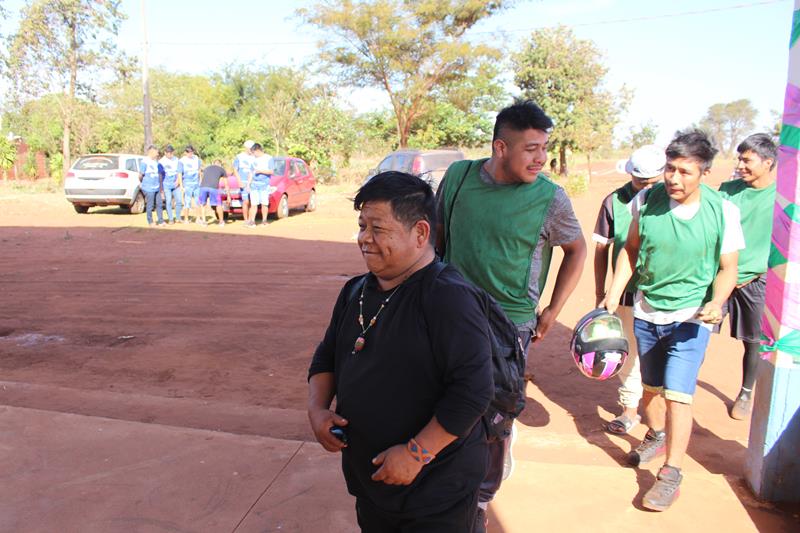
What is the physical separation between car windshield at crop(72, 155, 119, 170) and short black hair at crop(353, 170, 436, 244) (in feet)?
55.9

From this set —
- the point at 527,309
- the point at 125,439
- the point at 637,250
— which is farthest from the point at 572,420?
the point at 125,439

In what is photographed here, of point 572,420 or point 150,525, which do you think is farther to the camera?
point 572,420

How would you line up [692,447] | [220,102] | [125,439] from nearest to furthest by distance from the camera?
[125,439] < [692,447] < [220,102]

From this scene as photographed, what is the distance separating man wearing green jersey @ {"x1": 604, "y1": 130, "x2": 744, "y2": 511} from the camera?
3.35 m

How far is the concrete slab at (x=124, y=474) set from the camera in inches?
116

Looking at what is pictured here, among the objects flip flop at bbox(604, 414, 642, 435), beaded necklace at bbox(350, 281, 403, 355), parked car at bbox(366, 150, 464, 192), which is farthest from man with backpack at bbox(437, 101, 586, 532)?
parked car at bbox(366, 150, 464, 192)

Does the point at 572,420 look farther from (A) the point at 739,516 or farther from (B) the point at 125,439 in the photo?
(B) the point at 125,439

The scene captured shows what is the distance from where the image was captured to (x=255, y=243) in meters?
12.9

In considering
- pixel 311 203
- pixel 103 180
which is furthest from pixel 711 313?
pixel 103 180

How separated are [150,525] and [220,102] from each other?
4569cm

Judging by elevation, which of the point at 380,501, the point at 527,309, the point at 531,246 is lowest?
the point at 380,501

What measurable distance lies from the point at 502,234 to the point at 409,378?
118 centimetres

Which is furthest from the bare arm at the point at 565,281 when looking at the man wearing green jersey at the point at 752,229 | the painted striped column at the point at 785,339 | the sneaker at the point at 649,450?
the man wearing green jersey at the point at 752,229

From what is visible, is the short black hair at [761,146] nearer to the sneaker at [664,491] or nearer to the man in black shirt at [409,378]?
the sneaker at [664,491]
